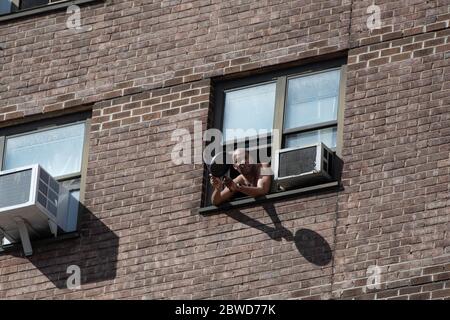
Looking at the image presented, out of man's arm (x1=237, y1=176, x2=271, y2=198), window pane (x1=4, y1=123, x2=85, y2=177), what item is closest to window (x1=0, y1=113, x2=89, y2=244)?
window pane (x1=4, y1=123, x2=85, y2=177)

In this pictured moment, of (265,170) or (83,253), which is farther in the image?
(83,253)

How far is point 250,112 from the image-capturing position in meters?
23.9

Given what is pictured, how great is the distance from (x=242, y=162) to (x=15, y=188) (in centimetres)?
268

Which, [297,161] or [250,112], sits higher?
[250,112]

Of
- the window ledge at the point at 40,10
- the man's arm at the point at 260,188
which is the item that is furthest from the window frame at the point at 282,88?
the window ledge at the point at 40,10

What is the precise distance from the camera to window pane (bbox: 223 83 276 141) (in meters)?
23.8

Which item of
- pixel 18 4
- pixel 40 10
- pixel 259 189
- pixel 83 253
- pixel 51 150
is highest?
pixel 18 4

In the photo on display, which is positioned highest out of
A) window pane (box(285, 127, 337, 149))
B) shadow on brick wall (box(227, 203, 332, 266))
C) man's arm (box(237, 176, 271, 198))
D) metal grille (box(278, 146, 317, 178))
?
window pane (box(285, 127, 337, 149))

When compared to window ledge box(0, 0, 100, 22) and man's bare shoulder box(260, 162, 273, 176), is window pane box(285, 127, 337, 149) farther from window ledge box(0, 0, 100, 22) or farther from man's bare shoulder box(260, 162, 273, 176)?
window ledge box(0, 0, 100, 22)

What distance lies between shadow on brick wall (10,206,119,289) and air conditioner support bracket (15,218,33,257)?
9 cm

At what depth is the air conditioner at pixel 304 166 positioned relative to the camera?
2267 centimetres

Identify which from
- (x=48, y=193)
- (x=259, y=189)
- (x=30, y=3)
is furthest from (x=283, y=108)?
Answer: (x=30, y=3)

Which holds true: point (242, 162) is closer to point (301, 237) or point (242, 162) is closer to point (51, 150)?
point (301, 237)

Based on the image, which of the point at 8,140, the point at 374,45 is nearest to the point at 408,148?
the point at 374,45
